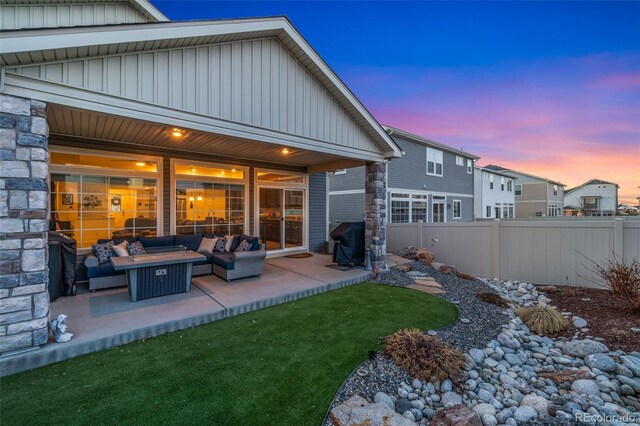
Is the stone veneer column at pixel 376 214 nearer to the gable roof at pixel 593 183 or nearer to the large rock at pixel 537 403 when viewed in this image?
the large rock at pixel 537 403

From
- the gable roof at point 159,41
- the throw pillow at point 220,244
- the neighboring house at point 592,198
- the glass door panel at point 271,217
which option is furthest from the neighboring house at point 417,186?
the neighboring house at point 592,198

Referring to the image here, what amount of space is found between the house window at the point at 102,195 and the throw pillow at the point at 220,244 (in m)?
1.50

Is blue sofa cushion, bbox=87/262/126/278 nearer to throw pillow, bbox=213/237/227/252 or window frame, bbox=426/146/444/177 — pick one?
throw pillow, bbox=213/237/227/252

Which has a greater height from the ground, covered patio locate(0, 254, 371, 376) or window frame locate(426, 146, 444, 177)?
window frame locate(426, 146, 444, 177)

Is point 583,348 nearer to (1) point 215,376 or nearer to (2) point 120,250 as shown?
(1) point 215,376

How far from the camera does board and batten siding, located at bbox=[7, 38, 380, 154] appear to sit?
3457mm

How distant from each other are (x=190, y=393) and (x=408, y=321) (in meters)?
2.98

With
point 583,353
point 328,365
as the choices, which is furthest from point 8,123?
point 583,353

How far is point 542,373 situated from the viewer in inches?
120

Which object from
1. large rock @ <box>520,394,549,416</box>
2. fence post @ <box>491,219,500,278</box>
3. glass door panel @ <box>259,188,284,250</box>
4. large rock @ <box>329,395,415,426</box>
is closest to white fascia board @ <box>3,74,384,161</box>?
glass door panel @ <box>259,188,284,250</box>

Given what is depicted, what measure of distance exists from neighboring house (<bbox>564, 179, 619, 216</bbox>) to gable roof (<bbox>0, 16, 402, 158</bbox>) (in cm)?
3630

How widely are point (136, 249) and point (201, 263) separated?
131cm

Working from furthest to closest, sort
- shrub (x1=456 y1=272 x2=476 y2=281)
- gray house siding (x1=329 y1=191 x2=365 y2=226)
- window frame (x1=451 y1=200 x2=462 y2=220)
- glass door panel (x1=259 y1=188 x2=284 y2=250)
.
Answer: window frame (x1=451 y1=200 x2=462 y2=220) < gray house siding (x1=329 y1=191 x2=365 y2=226) < glass door panel (x1=259 y1=188 x2=284 y2=250) < shrub (x1=456 y1=272 x2=476 y2=281)

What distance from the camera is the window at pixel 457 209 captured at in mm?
18384
